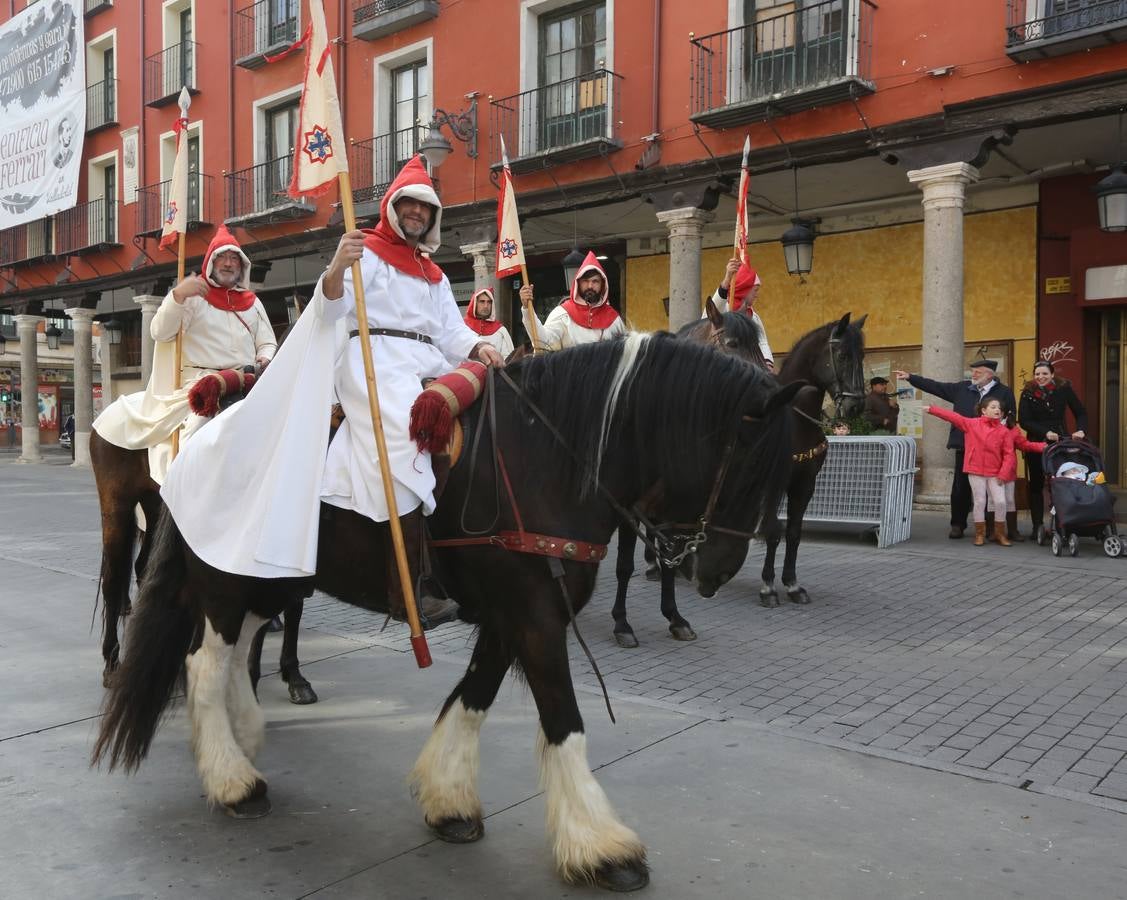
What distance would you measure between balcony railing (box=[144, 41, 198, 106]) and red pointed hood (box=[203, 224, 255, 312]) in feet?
61.9

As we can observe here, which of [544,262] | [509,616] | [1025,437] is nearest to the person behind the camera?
[509,616]

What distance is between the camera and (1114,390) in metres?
12.8

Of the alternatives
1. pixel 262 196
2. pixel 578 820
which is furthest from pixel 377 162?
pixel 578 820

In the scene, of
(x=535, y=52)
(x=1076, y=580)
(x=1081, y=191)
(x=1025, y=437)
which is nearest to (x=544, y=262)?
(x=535, y=52)

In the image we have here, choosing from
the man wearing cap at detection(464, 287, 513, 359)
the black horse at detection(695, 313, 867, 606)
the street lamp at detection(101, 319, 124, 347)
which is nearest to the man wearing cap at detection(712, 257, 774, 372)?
the black horse at detection(695, 313, 867, 606)

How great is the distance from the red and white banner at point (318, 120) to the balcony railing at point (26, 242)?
26.0 meters

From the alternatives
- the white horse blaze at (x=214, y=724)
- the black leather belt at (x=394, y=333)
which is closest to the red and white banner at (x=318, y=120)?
the black leather belt at (x=394, y=333)

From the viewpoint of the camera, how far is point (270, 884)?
2912 mm

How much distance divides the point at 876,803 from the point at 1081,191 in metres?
11.9

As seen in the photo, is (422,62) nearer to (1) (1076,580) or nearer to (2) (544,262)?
(2) (544,262)

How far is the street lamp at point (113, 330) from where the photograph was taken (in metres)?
26.1

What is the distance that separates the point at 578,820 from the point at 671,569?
2.51 m

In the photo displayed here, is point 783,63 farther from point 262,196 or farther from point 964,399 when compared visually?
point 262,196

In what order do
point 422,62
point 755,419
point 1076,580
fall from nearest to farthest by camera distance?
1. point 755,419
2. point 1076,580
3. point 422,62
